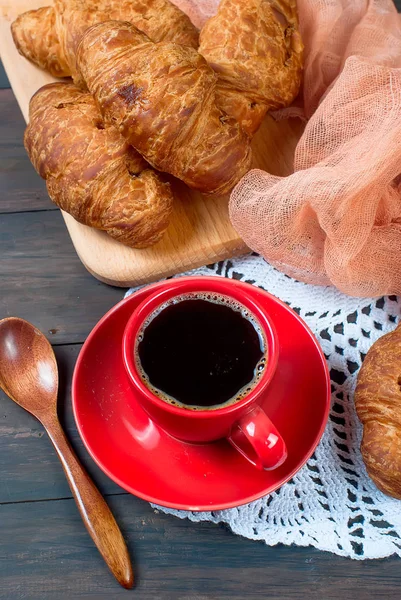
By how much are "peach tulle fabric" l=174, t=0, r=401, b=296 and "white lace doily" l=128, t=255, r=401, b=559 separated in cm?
4

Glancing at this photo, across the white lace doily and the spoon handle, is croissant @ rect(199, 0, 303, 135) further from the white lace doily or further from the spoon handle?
the spoon handle

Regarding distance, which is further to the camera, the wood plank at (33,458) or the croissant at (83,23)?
the croissant at (83,23)

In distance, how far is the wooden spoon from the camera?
810 millimetres

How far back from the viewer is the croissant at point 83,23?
970 millimetres

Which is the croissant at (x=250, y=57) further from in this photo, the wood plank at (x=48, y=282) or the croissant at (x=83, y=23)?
the wood plank at (x=48, y=282)

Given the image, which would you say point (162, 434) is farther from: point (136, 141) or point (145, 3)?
point (145, 3)

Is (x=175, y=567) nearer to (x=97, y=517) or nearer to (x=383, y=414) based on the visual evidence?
(x=97, y=517)

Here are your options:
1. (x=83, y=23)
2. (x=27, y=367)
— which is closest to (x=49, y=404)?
(x=27, y=367)

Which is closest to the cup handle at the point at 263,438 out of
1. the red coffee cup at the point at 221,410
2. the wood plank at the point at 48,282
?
the red coffee cup at the point at 221,410

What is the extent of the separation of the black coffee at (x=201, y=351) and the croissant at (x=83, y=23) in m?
0.44

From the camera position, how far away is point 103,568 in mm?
823

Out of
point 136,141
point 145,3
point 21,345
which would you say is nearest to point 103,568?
point 21,345

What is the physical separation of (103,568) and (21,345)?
1.05 ft

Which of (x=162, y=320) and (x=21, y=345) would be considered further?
(x=21, y=345)
